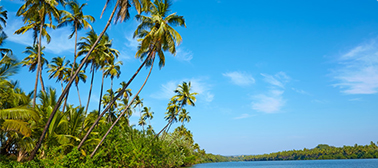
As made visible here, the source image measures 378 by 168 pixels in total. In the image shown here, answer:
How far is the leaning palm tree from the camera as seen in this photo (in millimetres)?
18188

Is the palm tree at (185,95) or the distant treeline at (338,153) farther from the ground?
the palm tree at (185,95)

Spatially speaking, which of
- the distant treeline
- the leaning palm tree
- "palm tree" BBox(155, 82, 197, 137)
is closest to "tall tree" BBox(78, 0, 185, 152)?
the leaning palm tree

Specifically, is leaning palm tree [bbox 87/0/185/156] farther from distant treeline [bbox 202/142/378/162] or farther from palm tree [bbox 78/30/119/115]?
distant treeline [bbox 202/142/378/162]

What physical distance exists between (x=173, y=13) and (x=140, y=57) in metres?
4.55

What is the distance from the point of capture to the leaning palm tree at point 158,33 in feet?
59.7

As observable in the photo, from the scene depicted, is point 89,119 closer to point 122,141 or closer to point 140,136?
point 122,141

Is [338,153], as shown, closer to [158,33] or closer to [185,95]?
[185,95]

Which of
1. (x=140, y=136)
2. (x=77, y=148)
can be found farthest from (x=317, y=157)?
(x=77, y=148)

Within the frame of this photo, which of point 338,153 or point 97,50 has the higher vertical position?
point 97,50

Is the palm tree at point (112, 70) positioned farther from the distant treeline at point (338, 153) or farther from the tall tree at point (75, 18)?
the distant treeline at point (338, 153)

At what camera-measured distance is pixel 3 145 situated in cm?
1493

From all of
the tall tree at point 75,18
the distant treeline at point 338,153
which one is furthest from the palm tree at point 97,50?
the distant treeline at point 338,153

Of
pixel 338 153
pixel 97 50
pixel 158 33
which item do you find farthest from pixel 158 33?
pixel 338 153

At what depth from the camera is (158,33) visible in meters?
17.6
